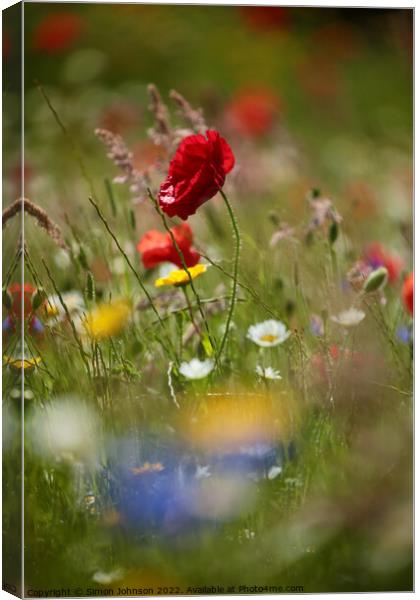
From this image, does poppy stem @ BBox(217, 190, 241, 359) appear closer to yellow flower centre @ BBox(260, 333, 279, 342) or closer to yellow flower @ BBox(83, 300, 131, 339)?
yellow flower centre @ BBox(260, 333, 279, 342)

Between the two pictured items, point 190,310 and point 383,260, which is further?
point 383,260

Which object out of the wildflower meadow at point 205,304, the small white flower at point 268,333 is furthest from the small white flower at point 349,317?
the small white flower at point 268,333

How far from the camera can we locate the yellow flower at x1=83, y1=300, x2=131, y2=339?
284 centimetres

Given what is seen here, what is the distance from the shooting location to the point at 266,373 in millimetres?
2895

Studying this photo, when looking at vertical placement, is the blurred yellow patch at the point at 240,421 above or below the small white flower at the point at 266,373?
below

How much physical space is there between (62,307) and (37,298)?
5cm

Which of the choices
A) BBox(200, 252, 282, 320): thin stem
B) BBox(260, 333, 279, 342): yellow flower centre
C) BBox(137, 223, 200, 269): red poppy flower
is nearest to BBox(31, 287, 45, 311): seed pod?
BBox(137, 223, 200, 269): red poppy flower

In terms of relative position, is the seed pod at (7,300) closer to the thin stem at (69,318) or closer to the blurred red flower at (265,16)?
the thin stem at (69,318)

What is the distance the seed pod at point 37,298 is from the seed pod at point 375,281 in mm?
671

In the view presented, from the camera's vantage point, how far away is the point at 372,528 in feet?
9.64

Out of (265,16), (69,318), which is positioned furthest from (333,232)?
(69,318)

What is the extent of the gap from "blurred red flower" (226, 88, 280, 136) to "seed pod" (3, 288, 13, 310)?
0.58 metres

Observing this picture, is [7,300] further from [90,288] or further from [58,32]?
[58,32]

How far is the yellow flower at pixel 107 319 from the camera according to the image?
2.84m
